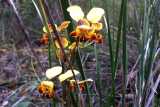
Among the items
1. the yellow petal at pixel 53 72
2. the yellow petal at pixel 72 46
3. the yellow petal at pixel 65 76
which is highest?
the yellow petal at pixel 72 46

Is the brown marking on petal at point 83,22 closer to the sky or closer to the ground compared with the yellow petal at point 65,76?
closer to the sky

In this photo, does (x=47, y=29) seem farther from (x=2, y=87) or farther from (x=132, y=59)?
(x=2, y=87)

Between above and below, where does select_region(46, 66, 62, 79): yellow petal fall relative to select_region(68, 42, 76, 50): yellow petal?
below

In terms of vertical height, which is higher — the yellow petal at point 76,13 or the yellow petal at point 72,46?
the yellow petal at point 76,13

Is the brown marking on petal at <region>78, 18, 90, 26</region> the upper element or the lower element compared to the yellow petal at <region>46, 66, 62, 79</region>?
upper

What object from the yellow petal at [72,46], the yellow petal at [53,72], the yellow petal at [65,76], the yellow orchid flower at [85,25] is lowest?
the yellow petal at [65,76]

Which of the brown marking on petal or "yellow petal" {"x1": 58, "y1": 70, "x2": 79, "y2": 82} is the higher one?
the brown marking on petal

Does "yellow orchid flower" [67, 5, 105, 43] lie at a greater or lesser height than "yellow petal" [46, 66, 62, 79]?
greater

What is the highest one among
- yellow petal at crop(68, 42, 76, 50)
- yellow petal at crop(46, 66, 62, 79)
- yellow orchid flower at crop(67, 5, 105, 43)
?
yellow orchid flower at crop(67, 5, 105, 43)

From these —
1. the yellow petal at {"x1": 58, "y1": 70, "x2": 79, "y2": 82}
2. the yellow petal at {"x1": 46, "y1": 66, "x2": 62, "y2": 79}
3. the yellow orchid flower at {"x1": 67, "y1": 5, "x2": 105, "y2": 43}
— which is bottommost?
the yellow petal at {"x1": 58, "y1": 70, "x2": 79, "y2": 82}

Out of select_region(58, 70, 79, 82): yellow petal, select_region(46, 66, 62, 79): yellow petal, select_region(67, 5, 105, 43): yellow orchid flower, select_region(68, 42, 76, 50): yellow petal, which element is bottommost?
select_region(58, 70, 79, 82): yellow petal

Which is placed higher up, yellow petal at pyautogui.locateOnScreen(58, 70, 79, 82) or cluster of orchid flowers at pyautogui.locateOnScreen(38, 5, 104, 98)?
cluster of orchid flowers at pyautogui.locateOnScreen(38, 5, 104, 98)
